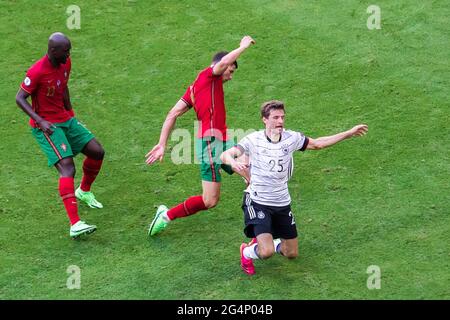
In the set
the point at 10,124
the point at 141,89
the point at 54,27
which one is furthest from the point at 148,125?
the point at 54,27

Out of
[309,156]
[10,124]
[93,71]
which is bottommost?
[309,156]

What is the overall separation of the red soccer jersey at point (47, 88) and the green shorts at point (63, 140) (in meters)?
0.11

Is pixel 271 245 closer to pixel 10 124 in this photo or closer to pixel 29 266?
pixel 29 266

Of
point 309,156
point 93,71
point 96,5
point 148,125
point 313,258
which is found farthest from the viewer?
point 96,5

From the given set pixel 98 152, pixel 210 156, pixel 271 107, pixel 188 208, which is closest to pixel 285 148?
pixel 271 107

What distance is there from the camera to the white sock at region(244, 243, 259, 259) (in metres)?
9.27

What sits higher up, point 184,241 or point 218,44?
point 218,44

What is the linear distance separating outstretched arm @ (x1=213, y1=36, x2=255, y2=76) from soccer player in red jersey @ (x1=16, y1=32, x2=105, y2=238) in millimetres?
1667

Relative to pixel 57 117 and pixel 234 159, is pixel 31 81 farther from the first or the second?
pixel 234 159

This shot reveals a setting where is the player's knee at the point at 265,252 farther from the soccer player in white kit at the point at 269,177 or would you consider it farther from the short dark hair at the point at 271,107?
the short dark hair at the point at 271,107

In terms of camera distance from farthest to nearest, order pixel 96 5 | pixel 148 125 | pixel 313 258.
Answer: pixel 96 5 → pixel 148 125 → pixel 313 258

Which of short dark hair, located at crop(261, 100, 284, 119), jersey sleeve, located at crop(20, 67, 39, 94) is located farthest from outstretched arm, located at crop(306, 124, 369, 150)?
jersey sleeve, located at crop(20, 67, 39, 94)

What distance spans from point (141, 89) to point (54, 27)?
209 centimetres
